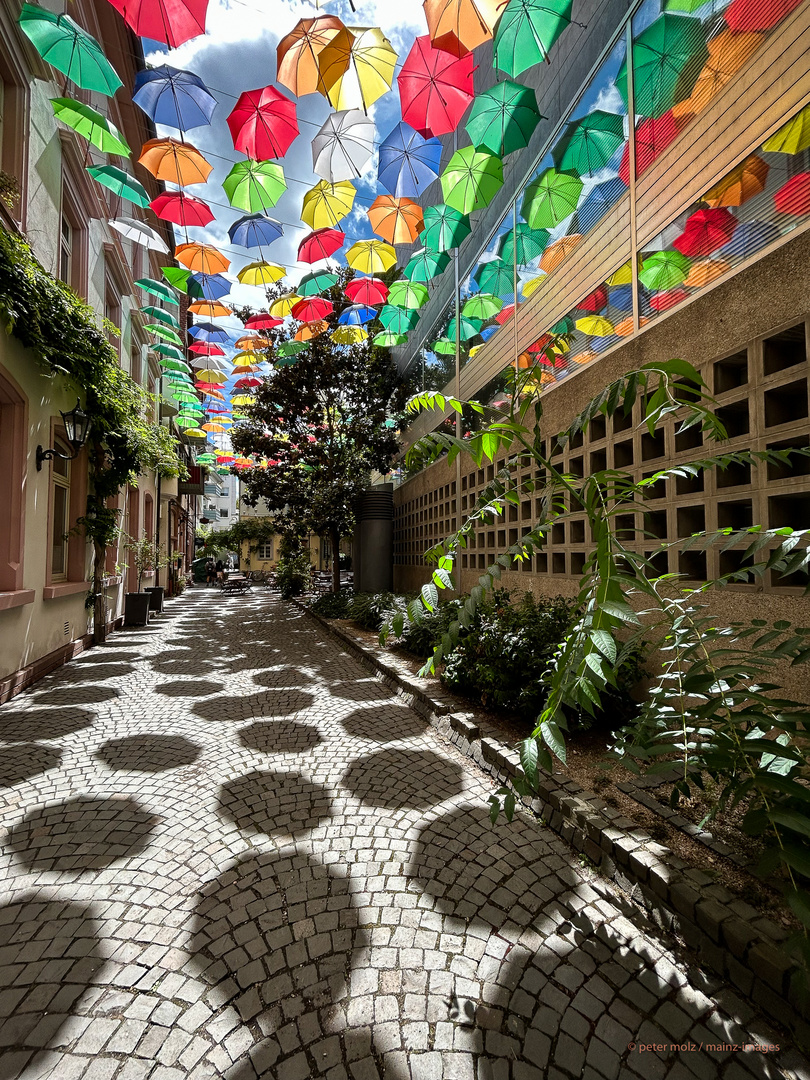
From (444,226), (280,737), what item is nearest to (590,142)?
(444,226)

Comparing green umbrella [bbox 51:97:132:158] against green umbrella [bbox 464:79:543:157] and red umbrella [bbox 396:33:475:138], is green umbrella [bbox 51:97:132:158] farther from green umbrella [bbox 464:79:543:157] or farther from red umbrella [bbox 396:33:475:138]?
green umbrella [bbox 464:79:543:157]

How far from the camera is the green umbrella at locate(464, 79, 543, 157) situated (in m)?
4.68

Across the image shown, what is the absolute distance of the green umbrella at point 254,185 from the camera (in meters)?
5.93

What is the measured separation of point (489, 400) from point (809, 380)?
5553mm

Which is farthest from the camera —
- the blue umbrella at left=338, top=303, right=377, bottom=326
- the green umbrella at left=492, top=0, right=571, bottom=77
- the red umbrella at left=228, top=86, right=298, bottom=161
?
the blue umbrella at left=338, top=303, right=377, bottom=326

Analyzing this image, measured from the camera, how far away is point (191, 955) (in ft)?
6.01

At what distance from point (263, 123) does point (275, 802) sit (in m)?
6.65

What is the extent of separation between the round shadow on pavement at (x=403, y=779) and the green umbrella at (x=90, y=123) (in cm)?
732

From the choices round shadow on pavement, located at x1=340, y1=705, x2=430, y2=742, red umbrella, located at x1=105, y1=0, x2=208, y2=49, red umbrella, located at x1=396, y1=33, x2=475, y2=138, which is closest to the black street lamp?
red umbrella, located at x1=105, y1=0, x2=208, y2=49

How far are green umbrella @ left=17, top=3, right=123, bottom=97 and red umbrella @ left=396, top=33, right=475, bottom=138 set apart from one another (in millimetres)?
3060

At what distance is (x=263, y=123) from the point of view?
5188mm

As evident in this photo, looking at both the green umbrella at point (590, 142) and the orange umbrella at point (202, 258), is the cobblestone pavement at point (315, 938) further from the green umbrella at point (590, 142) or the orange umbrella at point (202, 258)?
the orange umbrella at point (202, 258)

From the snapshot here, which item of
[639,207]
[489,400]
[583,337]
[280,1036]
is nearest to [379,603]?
[489,400]

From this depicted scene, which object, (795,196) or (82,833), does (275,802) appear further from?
(795,196)
